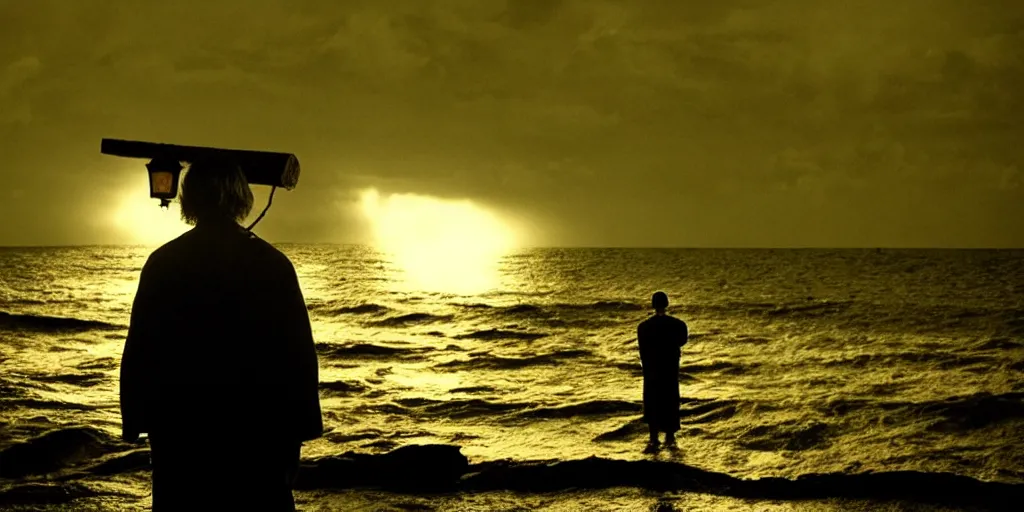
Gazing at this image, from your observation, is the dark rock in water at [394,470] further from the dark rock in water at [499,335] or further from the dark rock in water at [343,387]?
the dark rock in water at [499,335]

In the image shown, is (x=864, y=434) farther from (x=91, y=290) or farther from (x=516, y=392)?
(x=91, y=290)

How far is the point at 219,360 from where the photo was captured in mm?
3225

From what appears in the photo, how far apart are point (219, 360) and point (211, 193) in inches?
26.0

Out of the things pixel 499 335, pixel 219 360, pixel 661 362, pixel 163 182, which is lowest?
pixel 499 335

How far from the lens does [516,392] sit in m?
18.8

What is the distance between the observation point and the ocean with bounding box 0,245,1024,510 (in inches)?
360

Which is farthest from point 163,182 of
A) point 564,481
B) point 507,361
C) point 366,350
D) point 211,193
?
point 366,350

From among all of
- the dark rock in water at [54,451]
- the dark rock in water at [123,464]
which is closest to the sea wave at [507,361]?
the dark rock in water at [54,451]

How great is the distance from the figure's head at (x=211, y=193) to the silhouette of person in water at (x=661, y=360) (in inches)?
299

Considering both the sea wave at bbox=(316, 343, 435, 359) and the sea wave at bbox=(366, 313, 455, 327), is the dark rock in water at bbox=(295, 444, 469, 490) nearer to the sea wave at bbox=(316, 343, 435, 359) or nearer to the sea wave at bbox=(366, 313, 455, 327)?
the sea wave at bbox=(316, 343, 435, 359)

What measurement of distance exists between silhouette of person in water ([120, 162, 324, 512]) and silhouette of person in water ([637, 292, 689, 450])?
7600 mm

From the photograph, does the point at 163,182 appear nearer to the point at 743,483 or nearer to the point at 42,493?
the point at 42,493

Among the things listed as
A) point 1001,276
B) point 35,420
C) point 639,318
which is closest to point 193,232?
point 35,420

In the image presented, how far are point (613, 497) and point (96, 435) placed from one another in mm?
7175
